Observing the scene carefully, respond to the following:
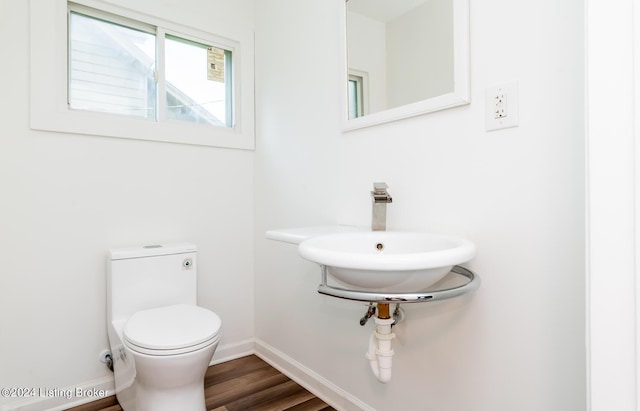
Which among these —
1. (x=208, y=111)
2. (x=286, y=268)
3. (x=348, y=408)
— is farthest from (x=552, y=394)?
(x=208, y=111)

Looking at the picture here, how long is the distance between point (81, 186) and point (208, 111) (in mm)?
819

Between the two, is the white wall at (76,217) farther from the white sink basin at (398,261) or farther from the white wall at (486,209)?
the white sink basin at (398,261)

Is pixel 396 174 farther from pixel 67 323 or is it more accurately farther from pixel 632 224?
pixel 67 323

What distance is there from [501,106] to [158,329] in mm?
1442

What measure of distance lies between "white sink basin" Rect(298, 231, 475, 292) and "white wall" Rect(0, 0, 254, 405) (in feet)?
3.82

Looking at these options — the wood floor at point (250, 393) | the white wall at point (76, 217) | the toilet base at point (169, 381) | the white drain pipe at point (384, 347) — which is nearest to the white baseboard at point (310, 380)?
the wood floor at point (250, 393)

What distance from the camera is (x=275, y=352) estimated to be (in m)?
2.00

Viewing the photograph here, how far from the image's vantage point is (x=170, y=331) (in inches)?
52.7

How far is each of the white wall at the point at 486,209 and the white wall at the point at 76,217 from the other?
0.71 metres

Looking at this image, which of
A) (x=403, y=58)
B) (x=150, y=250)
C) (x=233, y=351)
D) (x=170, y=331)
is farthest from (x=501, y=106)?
(x=233, y=351)

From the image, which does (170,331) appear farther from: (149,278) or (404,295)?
(404,295)

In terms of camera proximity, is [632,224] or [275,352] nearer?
[632,224]

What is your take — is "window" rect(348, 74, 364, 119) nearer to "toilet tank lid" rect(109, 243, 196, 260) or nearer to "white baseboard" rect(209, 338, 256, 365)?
"toilet tank lid" rect(109, 243, 196, 260)

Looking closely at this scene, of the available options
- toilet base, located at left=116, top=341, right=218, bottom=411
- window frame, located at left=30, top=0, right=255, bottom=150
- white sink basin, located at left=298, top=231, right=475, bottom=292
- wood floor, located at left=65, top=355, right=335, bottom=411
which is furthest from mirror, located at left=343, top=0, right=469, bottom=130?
wood floor, located at left=65, top=355, right=335, bottom=411
